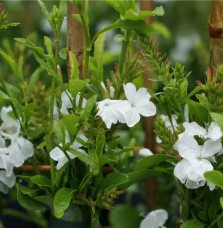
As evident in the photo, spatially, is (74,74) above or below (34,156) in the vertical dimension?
above

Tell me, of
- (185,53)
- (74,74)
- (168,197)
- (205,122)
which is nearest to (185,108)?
(205,122)

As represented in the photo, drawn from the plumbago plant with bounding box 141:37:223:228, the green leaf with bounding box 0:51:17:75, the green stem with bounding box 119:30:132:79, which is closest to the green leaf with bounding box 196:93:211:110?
the plumbago plant with bounding box 141:37:223:228

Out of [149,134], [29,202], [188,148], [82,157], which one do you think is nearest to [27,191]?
[29,202]

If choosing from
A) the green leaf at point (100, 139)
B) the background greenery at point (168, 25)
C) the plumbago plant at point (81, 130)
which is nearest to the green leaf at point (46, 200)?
the plumbago plant at point (81, 130)

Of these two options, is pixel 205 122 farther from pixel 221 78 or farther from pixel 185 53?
pixel 185 53

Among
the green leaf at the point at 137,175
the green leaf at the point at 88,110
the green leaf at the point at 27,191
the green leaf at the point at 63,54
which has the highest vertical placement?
the green leaf at the point at 63,54

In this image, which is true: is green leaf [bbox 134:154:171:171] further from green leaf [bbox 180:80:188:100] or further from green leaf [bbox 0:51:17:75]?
green leaf [bbox 0:51:17:75]

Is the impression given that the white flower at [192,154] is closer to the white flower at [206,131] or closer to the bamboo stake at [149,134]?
the white flower at [206,131]
